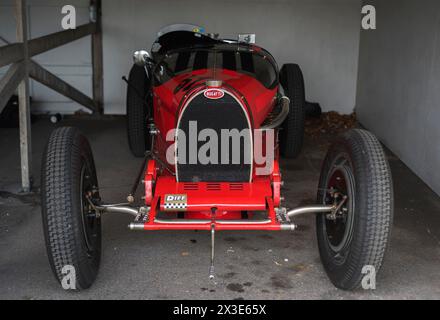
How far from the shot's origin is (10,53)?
16.5 ft

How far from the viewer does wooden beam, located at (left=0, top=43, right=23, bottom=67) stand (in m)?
4.82

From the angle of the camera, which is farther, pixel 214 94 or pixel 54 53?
pixel 54 53

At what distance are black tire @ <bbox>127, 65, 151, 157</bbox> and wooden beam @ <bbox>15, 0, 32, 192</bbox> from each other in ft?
4.18

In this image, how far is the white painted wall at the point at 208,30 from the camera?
8.98 meters

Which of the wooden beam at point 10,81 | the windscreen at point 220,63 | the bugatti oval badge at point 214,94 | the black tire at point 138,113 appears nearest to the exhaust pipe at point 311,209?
the bugatti oval badge at point 214,94

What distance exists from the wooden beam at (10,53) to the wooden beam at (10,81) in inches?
3.3

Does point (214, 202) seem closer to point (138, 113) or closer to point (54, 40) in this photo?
point (138, 113)

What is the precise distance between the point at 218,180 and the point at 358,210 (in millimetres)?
1092

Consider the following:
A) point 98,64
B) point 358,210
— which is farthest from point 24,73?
point 98,64

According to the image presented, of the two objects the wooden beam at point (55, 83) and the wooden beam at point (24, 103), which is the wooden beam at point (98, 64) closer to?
the wooden beam at point (55, 83)

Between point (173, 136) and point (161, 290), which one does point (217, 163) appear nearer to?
point (173, 136)

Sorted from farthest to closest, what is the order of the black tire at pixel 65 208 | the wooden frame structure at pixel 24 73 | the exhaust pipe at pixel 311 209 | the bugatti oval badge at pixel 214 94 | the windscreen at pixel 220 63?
the windscreen at pixel 220 63
the wooden frame structure at pixel 24 73
the bugatti oval badge at pixel 214 94
the exhaust pipe at pixel 311 209
the black tire at pixel 65 208

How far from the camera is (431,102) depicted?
5.98 meters

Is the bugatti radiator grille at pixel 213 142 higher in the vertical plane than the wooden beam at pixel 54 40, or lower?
lower
